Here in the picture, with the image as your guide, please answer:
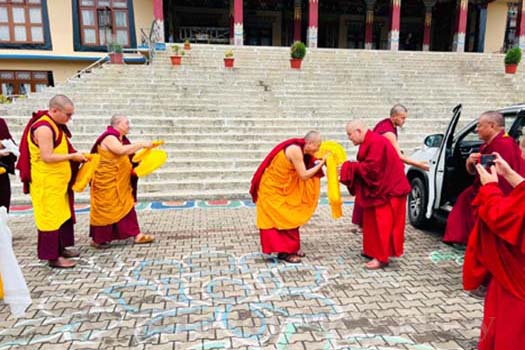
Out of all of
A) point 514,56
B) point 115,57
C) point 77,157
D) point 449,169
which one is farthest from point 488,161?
point 514,56

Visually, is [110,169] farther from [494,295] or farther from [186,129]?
[186,129]

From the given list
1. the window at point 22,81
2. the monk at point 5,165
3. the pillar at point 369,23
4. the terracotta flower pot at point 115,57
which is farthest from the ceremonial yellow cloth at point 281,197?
the pillar at point 369,23

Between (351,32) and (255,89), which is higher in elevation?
(351,32)

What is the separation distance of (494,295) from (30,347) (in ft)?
9.68

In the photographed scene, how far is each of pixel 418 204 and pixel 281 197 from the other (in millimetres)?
2330

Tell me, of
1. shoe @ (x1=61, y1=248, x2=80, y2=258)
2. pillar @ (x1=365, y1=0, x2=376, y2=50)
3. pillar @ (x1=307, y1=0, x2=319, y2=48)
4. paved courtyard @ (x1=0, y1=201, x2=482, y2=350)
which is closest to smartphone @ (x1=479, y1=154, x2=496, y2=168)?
paved courtyard @ (x1=0, y1=201, x2=482, y2=350)

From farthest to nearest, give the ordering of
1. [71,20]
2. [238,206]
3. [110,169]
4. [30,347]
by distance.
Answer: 1. [71,20]
2. [238,206]
3. [110,169]
4. [30,347]

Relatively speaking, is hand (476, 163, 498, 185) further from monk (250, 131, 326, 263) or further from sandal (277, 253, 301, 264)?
sandal (277, 253, 301, 264)

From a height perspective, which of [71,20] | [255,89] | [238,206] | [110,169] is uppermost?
[71,20]

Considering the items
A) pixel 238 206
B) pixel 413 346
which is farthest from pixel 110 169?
pixel 413 346

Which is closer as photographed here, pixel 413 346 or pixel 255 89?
pixel 413 346

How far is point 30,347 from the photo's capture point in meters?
2.68

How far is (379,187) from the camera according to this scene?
3871 mm

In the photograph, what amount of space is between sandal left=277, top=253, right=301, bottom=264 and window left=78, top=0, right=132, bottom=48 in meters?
16.3
